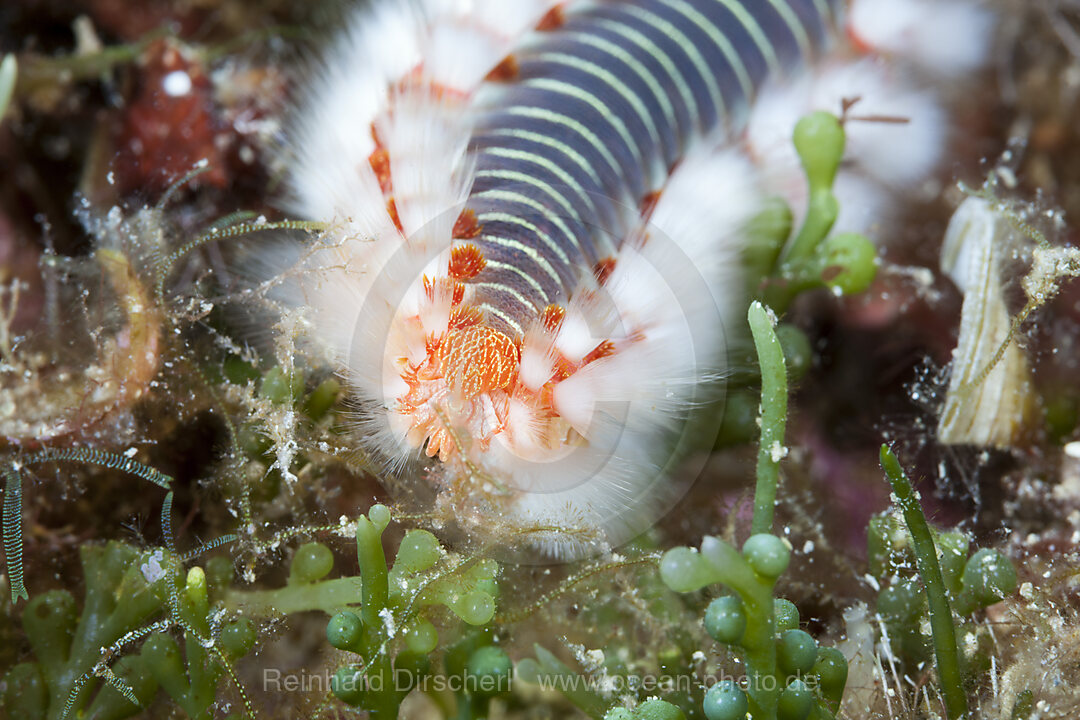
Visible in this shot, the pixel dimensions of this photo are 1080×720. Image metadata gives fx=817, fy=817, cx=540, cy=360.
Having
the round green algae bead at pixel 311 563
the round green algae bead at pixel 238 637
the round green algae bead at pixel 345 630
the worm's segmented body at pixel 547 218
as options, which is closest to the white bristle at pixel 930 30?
the worm's segmented body at pixel 547 218

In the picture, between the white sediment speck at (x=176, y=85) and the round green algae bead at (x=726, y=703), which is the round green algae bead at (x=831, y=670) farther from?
the white sediment speck at (x=176, y=85)

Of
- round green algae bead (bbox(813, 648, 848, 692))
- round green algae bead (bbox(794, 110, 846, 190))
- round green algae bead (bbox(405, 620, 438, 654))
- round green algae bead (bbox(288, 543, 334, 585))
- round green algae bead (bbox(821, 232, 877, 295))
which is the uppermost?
round green algae bead (bbox(794, 110, 846, 190))

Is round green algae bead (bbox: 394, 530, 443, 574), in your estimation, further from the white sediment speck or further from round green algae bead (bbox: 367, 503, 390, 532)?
the white sediment speck

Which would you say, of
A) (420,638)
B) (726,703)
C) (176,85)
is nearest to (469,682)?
(420,638)

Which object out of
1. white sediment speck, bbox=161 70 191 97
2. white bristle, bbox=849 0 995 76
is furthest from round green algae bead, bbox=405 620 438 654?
white bristle, bbox=849 0 995 76

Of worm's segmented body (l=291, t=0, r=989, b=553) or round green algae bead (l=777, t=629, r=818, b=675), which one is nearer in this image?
round green algae bead (l=777, t=629, r=818, b=675)

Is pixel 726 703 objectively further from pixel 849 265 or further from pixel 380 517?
pixel 849 265

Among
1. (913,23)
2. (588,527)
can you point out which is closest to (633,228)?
(588,527)
